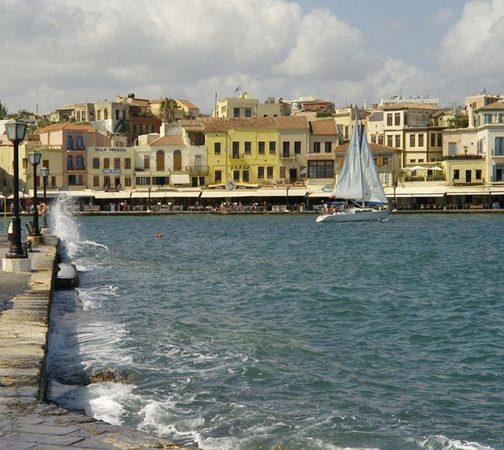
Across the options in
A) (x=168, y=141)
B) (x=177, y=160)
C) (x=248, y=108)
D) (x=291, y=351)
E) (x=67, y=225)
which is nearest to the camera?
(x=291, y=351)

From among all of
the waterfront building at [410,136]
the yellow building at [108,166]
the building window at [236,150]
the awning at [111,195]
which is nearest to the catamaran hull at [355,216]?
the building window at [236,150]

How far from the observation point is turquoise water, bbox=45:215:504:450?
11.1 m

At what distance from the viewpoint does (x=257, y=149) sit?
3484 inches

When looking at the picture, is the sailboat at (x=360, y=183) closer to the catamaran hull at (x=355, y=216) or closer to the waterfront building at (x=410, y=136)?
the catamaran hull at (x=355, y=216)

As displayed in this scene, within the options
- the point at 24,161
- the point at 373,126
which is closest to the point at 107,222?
the point at 24,161

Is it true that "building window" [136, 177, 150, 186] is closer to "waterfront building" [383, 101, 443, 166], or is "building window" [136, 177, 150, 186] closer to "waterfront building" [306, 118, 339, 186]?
"waterfront building" [306, 118, 339, 186]

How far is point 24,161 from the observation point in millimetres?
87312

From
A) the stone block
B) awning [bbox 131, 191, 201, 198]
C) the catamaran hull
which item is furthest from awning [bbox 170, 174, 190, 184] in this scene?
the stone block

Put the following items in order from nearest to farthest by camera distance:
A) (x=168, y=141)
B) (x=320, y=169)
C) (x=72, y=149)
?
1. (x=320, y=169)
2. (x=72, y=149)
3. (x=168, y=141)

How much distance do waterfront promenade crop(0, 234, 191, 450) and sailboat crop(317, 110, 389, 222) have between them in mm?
57020

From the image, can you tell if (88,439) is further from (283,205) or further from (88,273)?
(283,205)

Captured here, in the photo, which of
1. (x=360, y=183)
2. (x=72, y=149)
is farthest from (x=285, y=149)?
(x=72, y=149)

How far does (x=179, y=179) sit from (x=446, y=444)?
8028cm

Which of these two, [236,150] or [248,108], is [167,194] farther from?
[248,108]
